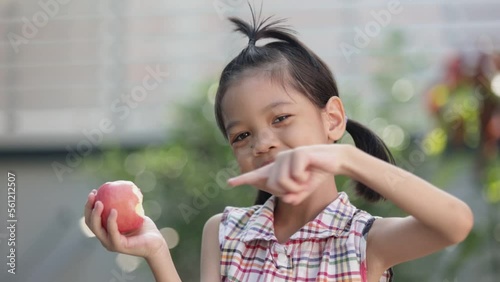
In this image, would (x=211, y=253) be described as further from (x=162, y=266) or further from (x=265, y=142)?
(x=265, y=142)

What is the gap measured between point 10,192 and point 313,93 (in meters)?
2.36


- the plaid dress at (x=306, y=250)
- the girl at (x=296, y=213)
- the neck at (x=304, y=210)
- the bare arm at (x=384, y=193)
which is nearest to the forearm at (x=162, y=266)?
the girl at (x=296, y=213)

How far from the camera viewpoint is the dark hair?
1.56 meters

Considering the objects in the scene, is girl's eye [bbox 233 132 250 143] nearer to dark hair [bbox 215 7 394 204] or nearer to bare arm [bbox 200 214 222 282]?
dark hair [bbox 215 7 394 204]

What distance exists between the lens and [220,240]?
162 centimetres

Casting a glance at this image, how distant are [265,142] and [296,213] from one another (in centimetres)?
20

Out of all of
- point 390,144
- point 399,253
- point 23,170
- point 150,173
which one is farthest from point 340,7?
point 399,253

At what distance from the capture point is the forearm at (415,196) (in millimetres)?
1248

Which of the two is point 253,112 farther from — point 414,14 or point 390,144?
point 414,14

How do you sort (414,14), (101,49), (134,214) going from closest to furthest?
(134,214)
(414,14)
(101,49)

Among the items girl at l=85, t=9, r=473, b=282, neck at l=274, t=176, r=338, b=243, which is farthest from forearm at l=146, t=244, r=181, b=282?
neck at l=274, t=176, r=338, b=243

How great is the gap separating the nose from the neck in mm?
160

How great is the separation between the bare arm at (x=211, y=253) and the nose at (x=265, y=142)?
28 cm

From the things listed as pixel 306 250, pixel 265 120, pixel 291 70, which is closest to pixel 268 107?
pixel 265 120
